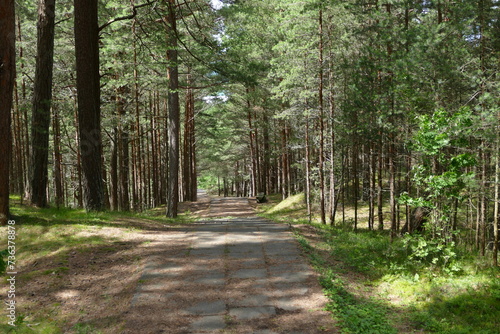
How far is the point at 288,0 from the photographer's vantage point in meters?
13.4

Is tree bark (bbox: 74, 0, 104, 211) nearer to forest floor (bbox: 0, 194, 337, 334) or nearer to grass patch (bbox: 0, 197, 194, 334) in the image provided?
grass patch (bbox: 0, 197, 194, 334)

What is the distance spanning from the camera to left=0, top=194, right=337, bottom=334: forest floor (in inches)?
162

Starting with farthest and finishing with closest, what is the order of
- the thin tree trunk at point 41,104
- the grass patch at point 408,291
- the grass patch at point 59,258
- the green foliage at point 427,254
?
the thin tree trunk at point 41,104, the green foliage at point 427,254, the grass patch at point 408,291, the grass patch at point 59,258

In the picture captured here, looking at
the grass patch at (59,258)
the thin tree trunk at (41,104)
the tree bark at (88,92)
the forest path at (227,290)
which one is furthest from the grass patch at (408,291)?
the thin tree trunk at (41,104)

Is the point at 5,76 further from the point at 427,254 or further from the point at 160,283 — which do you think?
the point at 427,254

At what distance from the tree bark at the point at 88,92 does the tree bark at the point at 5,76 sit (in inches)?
87.2

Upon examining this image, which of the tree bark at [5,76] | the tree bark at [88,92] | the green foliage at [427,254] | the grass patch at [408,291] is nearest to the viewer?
the grass patch at [408,291]

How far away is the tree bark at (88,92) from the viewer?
875cm

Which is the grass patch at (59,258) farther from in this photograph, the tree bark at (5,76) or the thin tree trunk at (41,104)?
the tree bark at (5,76)

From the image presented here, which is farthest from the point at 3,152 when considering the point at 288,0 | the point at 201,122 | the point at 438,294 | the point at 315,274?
the point at 201,122

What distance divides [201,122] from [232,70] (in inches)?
729

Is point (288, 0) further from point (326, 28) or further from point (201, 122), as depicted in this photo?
point (201, 122)

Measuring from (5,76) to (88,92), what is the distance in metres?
2.58

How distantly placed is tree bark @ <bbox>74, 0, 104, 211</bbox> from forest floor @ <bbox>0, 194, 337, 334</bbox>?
1.82 m
